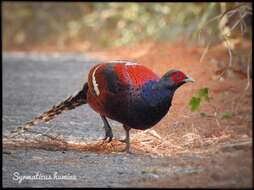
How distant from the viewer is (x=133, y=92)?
640cm

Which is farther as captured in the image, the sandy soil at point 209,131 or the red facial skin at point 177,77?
the red facial skin at point 177,77

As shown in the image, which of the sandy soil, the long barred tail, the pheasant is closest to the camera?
the sandy soil

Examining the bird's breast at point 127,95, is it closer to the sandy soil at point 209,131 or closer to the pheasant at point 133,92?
the pheasant at point 133,92

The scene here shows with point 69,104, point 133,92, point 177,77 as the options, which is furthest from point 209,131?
point 69,104

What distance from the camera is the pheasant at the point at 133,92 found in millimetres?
6352

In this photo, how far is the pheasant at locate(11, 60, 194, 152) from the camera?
6352mm

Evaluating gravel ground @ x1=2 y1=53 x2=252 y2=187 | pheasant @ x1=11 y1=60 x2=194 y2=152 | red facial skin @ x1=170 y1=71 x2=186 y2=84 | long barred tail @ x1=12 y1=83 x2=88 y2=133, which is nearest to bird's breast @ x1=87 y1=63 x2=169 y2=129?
pheasant @ x1=11 y1=60 x2=194 y2=152

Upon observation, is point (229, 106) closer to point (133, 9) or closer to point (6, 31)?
point (133, 9)

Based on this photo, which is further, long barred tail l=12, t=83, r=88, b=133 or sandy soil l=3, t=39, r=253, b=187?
long barred tail l=12, t=83, r=88, b=133

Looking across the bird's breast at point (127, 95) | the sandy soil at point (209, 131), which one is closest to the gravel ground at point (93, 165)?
the sandy soil at point (209, 131)

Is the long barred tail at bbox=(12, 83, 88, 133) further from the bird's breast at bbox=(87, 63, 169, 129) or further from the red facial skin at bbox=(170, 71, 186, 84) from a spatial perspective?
the red facial skin at bbox=(170, 71, 186, 84)

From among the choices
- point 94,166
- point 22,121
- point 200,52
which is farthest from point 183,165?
point 200,52

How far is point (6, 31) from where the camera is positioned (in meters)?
22.4

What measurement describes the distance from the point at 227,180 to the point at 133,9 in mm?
14787
